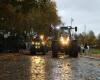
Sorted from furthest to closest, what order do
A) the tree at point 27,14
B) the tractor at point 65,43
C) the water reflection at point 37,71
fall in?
the tractor at point 65,43
the tree at point 27,14
the water reflection at point 37,71

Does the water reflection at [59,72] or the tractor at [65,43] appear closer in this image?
the water reflection at [59,72]

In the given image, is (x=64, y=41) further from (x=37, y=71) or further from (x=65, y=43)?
(x=37, y=71)

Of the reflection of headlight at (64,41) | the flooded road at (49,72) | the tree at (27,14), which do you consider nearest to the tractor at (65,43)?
the reflection of headlight at (64,41)

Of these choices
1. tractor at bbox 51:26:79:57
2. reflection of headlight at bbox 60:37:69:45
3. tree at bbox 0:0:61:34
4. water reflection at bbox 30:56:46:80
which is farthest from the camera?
reflection of headlight at bbox 60:37:69:45

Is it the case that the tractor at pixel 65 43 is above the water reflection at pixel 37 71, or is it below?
above

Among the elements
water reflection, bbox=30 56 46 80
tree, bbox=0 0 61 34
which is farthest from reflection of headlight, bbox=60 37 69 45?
water reflection, bbox=30 56 46 80

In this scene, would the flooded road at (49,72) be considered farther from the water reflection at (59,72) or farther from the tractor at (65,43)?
the tractor at (65,43)

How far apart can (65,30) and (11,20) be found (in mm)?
12319

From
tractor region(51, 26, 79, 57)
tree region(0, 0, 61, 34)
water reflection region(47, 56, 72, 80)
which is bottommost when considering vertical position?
water reflection region(47, 56, 72, 80)

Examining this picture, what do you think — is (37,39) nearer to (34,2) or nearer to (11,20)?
(11,20)

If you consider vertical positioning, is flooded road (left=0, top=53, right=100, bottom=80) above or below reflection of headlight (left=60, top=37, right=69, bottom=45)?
below

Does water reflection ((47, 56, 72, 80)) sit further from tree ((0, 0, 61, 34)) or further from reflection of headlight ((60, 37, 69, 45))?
reflection of headlight ((60, 37, 69, 45))

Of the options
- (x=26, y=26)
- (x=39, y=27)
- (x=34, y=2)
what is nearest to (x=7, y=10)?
(x=34, y=2)

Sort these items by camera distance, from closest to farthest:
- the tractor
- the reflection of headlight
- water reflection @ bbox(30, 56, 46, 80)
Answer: water reflection @ bbox(30, 56, 46, 80)
the tractor
the reflection of headlight
